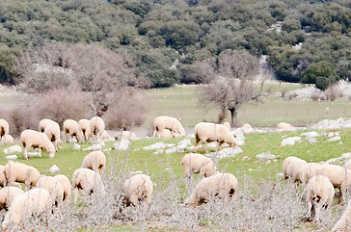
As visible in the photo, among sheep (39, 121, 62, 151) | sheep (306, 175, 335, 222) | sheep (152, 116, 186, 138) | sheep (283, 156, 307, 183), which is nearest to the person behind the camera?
sheep (306, 175, 335, 222)

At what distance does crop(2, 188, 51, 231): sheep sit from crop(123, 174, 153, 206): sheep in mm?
1696

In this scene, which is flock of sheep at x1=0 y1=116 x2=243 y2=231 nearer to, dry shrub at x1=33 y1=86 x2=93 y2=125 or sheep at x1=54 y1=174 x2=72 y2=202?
sheep at x1=54 y1=174 x2=72 y2=202

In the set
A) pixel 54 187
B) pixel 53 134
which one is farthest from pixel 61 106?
pixel 54 187

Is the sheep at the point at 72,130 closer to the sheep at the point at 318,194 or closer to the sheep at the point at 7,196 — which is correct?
the sheep at the point at 7,196

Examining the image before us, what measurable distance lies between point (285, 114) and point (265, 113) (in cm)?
196

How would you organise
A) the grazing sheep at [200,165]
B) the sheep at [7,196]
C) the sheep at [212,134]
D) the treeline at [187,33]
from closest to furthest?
the sheep at [7,196] → the grazing sheep at [200,165] → the sheep at [212,134] → the treeline at [187,33]

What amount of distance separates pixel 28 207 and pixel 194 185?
4854mm

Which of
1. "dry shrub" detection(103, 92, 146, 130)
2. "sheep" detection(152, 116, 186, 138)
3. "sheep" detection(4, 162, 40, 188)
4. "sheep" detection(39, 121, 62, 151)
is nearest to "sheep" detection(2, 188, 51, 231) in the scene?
"sheep" detection(4, 162, 40, 188)

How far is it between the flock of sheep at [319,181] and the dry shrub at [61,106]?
27.5 meters

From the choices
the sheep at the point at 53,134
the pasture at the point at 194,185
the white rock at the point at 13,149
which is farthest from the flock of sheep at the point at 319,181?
the sheep at the point at 53,134

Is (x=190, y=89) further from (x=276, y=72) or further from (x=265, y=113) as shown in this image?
(x=265, y=113)

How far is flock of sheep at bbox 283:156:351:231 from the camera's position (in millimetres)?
14445

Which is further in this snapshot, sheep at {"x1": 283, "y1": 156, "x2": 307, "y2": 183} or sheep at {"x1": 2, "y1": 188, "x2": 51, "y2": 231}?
sheep at {"x1": 283, "y1": 156, "x2": 307, "y2": 183}

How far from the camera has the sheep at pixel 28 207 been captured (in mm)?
12562
